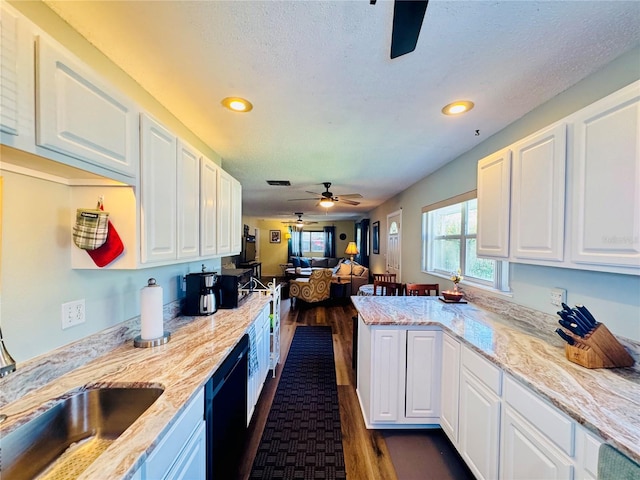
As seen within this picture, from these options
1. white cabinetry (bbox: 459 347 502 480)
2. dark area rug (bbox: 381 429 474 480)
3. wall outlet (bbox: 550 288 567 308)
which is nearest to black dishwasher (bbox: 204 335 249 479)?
dark area rug (bbox: 381 429 474 480)

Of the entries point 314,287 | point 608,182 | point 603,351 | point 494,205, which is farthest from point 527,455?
point 314,287

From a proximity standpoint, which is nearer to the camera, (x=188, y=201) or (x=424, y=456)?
(x=188, y=201)

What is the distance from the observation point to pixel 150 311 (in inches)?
60.4

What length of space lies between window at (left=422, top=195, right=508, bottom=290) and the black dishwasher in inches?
88.2

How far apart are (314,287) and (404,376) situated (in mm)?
4055

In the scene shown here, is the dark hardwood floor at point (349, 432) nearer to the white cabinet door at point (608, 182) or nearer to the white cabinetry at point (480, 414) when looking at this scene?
the white cabinetry at point (480, 414)

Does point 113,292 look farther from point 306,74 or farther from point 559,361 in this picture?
point 559,361

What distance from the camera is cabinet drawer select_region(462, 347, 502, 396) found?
1.42 m

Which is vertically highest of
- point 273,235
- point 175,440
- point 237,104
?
point 237,104

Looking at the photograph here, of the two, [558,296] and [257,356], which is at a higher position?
[558,296]

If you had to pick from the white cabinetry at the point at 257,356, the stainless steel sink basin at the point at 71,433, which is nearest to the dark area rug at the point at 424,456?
the white cabinetry at the point at 257,356

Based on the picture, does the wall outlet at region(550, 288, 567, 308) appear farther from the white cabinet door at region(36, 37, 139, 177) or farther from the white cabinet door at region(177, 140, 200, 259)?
the white cabinet door at region(36, 37, 139, 177)

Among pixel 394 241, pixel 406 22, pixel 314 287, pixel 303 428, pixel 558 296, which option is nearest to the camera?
pixel 406 22

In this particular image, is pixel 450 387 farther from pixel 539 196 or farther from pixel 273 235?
pixel 273 235
